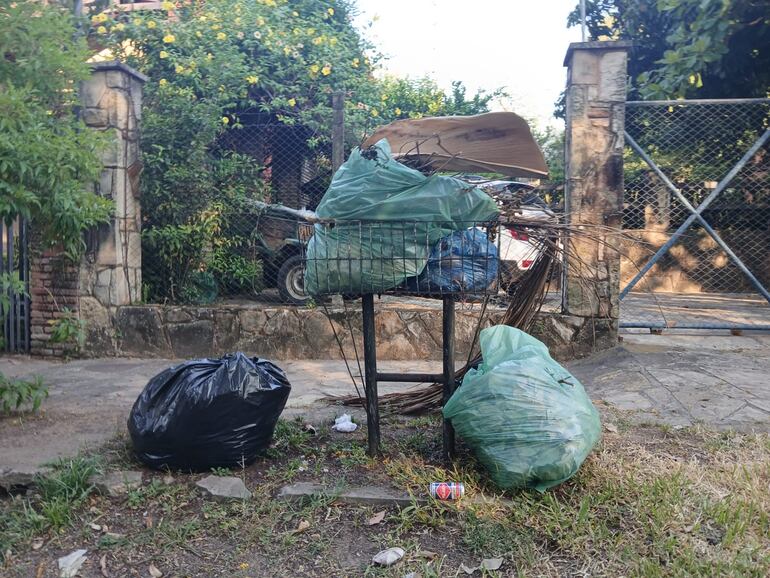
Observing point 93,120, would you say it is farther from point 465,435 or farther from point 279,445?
point 465,435

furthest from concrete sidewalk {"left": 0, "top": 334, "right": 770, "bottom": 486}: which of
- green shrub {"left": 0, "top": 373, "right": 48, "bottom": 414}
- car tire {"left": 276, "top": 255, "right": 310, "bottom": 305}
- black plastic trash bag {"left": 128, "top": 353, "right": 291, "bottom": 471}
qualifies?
car tire {"left": 276, "top": 255, "right": 310, "bottom": 305}

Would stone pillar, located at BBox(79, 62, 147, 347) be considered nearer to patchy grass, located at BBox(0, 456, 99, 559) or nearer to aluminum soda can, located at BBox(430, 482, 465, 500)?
patchy grass, located at BBox(0, 456, 99, 559)

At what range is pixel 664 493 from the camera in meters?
2.99

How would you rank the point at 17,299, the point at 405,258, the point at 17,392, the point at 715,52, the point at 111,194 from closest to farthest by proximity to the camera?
the point at 405,258
the point at 17,392
the point at 111,194
the point at 17,299
the point at 715,52

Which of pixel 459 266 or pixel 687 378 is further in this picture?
pixel 687 378

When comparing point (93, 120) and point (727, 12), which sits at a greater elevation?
point (727, 12)

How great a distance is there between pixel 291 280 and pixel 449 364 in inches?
147

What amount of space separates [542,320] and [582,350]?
17.4 inches

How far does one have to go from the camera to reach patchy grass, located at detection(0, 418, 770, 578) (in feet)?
8.80

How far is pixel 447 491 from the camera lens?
10.2 ft

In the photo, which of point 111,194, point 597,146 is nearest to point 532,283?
point 597,146

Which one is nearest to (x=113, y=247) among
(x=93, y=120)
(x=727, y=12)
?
(x=93, y=120)

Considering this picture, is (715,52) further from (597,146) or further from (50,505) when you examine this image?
(50,505)

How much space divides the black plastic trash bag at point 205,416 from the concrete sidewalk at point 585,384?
63cm
